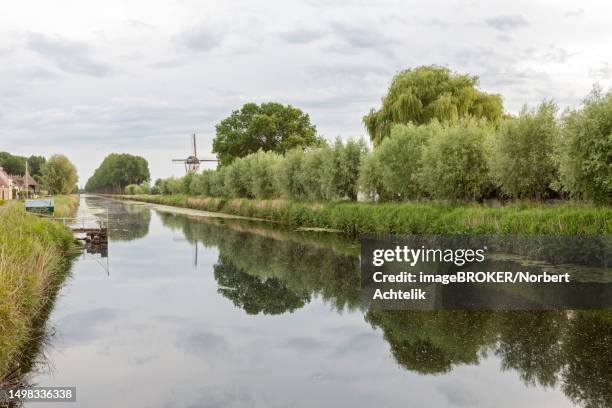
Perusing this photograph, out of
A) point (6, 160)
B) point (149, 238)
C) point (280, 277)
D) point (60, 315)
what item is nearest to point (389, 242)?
point (280, 277)

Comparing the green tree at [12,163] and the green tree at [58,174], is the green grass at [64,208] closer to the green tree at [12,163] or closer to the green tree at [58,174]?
the green tree at [58,174]

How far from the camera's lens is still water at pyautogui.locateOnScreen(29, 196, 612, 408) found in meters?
7.91

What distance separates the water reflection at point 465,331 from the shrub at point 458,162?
8.51 m

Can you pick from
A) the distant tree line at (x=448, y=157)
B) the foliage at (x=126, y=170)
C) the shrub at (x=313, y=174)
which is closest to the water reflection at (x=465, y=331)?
the distant tree line at (x=448, y=157)

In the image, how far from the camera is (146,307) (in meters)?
13.9

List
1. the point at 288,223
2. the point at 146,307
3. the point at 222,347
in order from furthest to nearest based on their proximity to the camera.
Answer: the point at 288,223 < the point at 146,307 < the point at 222,347

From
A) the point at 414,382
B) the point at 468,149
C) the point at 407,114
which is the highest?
the point at 407,114

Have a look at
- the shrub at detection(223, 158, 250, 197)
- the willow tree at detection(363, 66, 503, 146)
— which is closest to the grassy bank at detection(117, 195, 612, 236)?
the willow tree at detection(363, 66, 503, 146)

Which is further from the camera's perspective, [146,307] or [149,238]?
[149,238]

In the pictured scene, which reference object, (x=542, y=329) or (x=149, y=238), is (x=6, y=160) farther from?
(x=542, y=329)

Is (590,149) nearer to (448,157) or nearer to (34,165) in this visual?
(448,157)

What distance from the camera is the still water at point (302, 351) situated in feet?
26.0

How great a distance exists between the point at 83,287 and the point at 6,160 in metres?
164

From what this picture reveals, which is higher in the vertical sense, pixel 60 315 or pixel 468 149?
pixel 468 149
